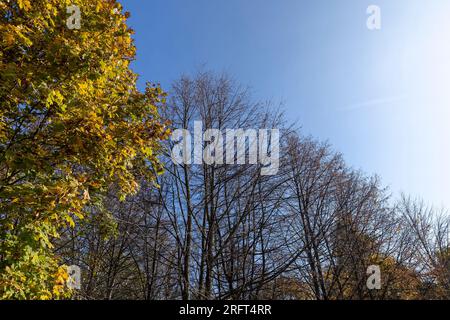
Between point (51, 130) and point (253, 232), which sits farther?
point (253, 232)

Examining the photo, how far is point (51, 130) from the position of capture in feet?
14.3

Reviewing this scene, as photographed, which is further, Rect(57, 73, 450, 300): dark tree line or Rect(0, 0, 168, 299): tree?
Rect(57, 73, 450, 300): dark tree line

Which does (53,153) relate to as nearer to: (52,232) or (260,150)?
(52,232)

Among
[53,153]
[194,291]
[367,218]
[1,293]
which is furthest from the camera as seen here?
[367,218]

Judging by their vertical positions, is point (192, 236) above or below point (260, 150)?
below

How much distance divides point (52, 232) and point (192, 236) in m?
5.28

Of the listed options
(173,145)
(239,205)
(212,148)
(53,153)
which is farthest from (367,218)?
(53,153)

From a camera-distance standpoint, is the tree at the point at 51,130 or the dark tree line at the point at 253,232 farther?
the dark tree line at the point at 253,232

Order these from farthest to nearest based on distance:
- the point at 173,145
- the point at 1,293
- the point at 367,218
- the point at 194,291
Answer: the point at 367,218 → the point at 173,145 → the point at 194,291 → the point at 1,293

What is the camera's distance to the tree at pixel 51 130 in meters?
3.64

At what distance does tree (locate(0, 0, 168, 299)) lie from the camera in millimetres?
Answer: 3637

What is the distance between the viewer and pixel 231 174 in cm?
912
